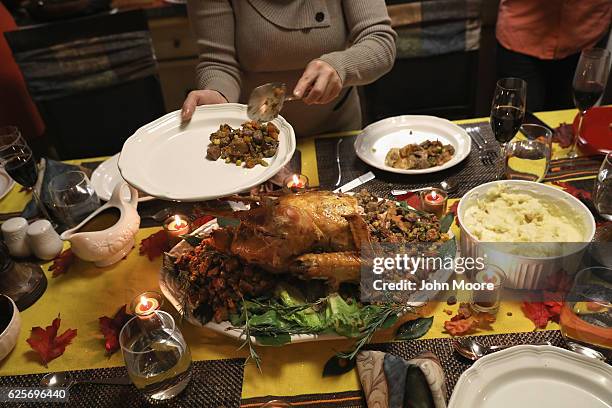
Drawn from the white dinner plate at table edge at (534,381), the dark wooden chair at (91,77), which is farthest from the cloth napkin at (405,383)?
the dark wooden chair at (91,77)

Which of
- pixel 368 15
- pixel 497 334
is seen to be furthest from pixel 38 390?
pixel 368 15

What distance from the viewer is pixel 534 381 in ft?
3.02

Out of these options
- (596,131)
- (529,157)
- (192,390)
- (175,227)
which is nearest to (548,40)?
(596,131)

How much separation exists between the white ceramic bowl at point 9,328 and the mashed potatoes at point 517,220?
1092 millimetres

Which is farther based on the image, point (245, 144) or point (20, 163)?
point (20, 163)

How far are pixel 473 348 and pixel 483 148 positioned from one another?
2.73 ft

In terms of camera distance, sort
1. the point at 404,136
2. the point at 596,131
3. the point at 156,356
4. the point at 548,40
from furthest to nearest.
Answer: the point at 548,40, the point at 404,136, the point at 596,131, the point at 156,356

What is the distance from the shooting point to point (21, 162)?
144cm

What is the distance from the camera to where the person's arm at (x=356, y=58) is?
1424mm

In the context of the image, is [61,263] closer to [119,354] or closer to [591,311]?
[119,354]

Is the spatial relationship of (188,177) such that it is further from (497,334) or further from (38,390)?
(497,334)

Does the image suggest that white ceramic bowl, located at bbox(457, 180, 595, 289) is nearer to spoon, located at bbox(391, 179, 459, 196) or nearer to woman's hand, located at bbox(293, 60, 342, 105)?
spoon, located at bbox(391, 179, 459, 196)

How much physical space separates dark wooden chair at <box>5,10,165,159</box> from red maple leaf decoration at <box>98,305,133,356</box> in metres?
1.33

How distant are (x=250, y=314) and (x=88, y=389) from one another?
0.37 metres
